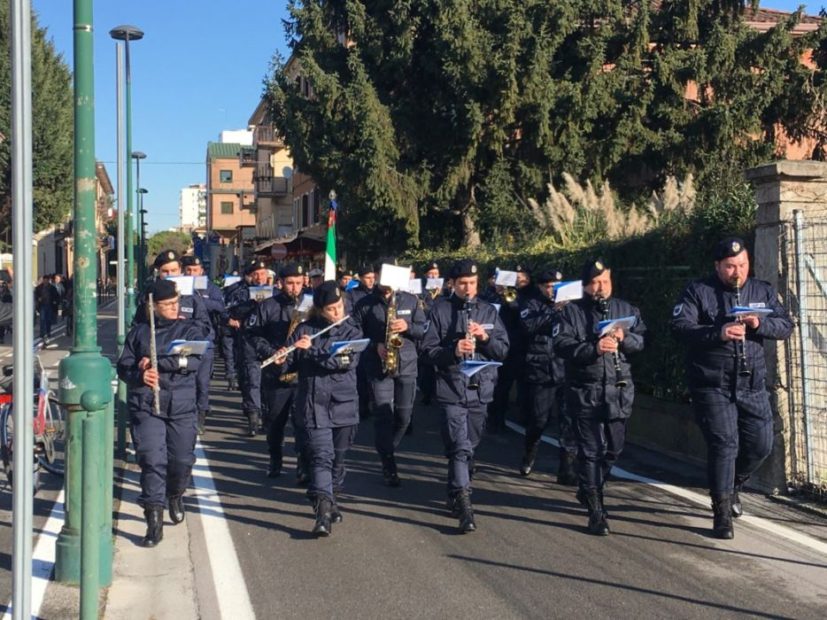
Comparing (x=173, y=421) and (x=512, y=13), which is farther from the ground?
(x=512, y=13)

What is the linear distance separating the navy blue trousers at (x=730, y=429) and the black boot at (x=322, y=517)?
265 cm

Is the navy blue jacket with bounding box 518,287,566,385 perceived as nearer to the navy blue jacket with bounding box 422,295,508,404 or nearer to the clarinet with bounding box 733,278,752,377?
the navy blue jacket with bounding box 422,295,508,404

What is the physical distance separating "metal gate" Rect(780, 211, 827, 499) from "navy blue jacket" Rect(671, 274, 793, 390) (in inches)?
36.3

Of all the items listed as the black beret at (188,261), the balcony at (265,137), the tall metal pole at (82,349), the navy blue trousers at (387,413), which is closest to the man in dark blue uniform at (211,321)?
the black beret at (188,261)

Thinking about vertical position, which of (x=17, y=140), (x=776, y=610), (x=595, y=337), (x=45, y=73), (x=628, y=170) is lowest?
(x=776, y=610)

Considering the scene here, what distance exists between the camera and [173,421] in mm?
6836

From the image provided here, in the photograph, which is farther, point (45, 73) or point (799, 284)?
point (45, 73)

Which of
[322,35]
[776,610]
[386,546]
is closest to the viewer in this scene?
[776,610]

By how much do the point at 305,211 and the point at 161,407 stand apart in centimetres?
4408

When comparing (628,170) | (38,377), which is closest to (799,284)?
(38,377)

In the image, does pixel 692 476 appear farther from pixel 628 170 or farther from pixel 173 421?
pixel 628 170

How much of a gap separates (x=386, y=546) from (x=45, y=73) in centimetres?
3737

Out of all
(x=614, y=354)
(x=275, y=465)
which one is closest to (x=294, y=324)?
(x=275, y=465)

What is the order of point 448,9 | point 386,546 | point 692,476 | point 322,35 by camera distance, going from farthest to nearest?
1. point 322,35
2. point 448,9
3. point 692,476
4. point 386,546
